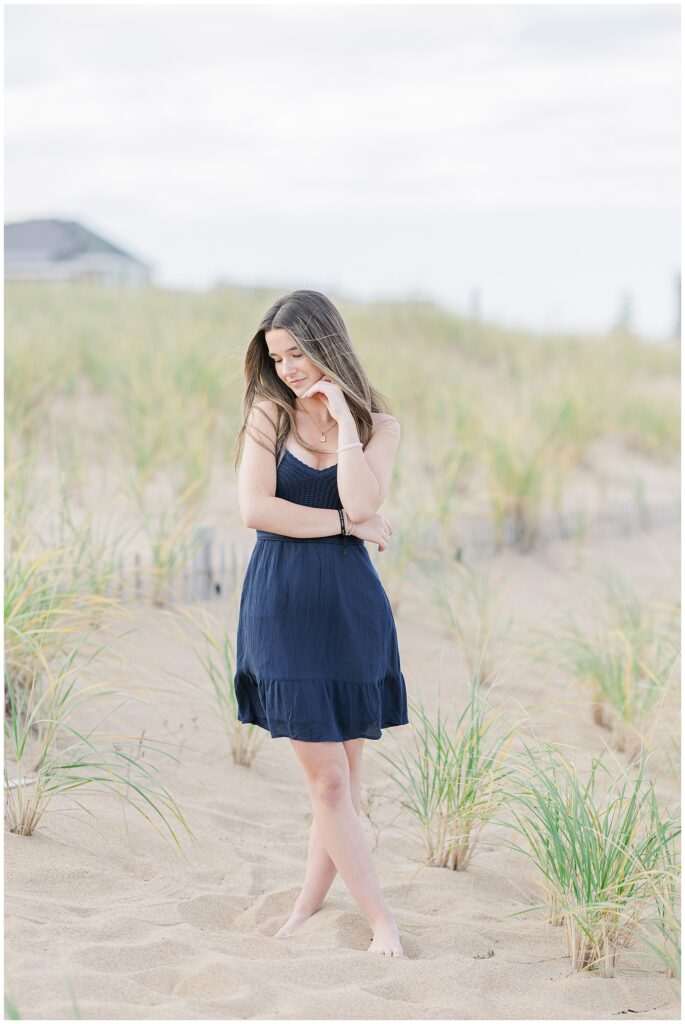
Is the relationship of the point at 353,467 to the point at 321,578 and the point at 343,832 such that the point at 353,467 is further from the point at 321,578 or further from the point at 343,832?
the point at 343,832

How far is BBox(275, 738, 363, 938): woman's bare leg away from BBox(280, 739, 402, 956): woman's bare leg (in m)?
0.11

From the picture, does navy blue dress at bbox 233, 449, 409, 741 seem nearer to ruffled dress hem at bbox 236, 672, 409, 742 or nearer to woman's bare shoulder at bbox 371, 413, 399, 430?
ruffled dress hem at bbox 236, 672, 409, 742

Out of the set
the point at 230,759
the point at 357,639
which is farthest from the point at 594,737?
the point at 357,639

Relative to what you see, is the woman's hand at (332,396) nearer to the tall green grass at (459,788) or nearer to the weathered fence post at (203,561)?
the tall green grass at (459,788)

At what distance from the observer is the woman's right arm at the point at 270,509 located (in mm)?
2672

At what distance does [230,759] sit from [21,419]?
359 centimetres

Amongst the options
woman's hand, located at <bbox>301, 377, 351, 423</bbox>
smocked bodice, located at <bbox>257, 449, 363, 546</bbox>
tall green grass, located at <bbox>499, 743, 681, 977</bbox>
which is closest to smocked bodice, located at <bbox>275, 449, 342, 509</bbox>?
smocked bodice, located at <bbox>257, 449, 363, 546</bbox>

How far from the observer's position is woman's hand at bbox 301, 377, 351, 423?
8.87 feet

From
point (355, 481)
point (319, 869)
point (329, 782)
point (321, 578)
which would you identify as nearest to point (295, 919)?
point (319, 869)

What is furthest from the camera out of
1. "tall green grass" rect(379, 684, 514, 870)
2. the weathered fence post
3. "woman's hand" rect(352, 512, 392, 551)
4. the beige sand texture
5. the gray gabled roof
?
the gray gabled roof

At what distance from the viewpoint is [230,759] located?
4059mm

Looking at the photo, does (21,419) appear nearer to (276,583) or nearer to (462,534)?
(462,534)

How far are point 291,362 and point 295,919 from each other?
147 cm

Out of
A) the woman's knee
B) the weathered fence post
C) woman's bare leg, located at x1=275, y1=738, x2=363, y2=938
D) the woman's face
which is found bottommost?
woman's bare leg, located at x1=275, y1=738, x2=363, y2=938
